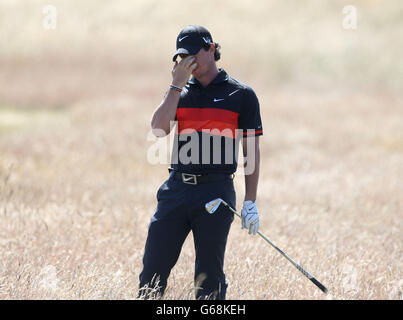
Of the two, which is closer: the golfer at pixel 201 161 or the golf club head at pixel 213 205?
the golf club head at pixel 213 205

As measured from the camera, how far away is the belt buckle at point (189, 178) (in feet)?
15.5

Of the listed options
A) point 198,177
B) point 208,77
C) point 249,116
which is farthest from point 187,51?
point 198,177

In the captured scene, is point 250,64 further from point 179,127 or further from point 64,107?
point 179,127

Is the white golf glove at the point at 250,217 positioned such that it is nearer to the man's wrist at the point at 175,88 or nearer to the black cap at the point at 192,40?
the man's wrist at the point at 175,88

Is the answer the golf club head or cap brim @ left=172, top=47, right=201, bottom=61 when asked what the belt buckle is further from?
cap brim @ left=172, top=47, right=201, bottom=61

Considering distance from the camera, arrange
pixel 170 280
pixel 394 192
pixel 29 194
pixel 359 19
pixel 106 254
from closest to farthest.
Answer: pixel 170 280 → pixel 106 254 → pixel 29 194 → pixel 394 192 → pixel 359 19

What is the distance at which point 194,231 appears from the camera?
478cm

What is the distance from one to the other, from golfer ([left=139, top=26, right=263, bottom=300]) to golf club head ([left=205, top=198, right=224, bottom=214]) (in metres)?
0.08

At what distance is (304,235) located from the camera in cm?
809

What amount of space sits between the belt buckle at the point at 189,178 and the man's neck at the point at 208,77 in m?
0.72

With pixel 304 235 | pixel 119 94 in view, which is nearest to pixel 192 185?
pixel 304 235

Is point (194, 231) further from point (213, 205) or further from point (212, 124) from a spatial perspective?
point (212, 124)

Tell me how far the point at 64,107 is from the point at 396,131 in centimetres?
1565

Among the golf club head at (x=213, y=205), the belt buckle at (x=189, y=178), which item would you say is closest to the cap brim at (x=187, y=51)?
the belt buckle at (x=189, y=178)
